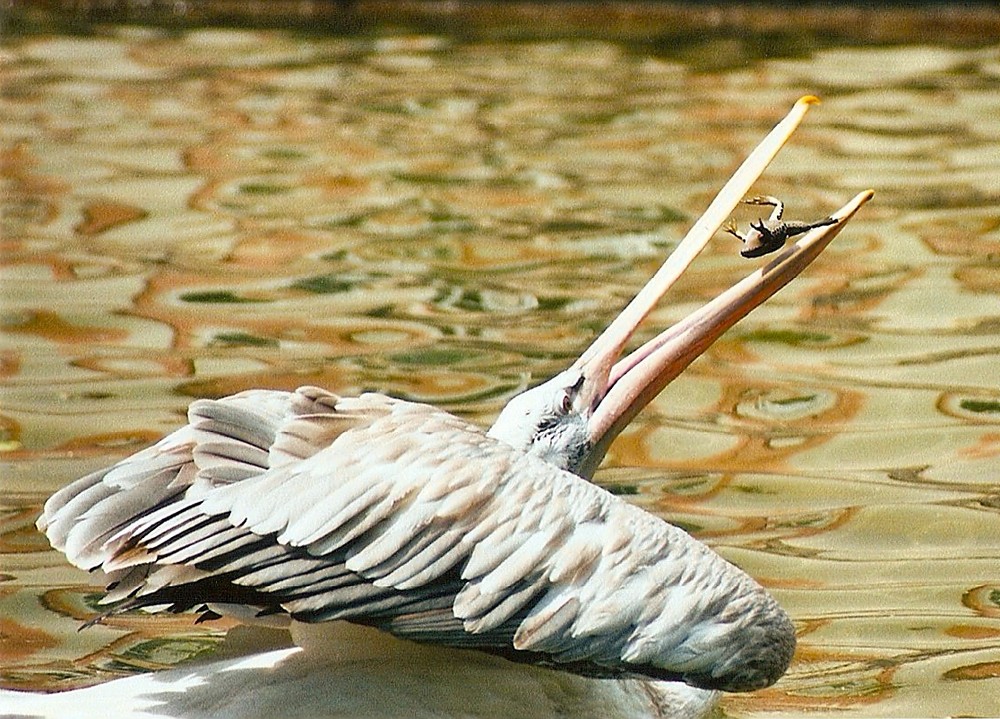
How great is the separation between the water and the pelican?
65 centimetres

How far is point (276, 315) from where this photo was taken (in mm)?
6902

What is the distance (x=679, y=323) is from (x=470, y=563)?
44.1 inches

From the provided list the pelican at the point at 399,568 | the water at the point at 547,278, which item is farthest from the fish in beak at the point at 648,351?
the water at the point at 547,278

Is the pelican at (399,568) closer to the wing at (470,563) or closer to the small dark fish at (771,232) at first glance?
the wing at (470,563)

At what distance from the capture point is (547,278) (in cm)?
740

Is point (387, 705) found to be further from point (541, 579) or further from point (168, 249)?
point (168, 249)

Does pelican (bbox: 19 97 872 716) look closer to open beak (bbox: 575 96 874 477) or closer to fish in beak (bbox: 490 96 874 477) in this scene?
fish in beak (bbox: 490 96 874 477)

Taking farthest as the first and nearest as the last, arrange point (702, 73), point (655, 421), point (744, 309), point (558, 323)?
point (702, 73), point (558, 323), point (655, 421), point (744, 309)

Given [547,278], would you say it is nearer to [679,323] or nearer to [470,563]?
[679,323]

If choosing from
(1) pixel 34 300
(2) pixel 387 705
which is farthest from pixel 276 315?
(2) pixel 387 705

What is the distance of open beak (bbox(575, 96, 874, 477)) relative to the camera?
419 cm

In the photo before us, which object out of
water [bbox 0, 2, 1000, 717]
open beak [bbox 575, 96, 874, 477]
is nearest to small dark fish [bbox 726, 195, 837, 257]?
open beak [bbox 575, 96, 874, 477]

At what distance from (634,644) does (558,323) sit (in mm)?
3545

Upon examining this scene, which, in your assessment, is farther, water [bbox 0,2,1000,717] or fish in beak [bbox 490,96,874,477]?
water [bbox 0,2,1000,717]
